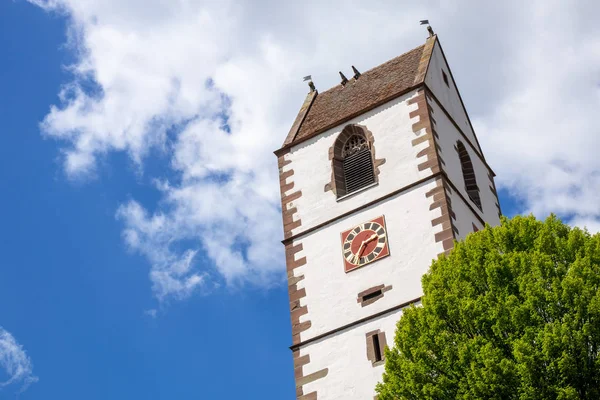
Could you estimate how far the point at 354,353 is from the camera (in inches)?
992

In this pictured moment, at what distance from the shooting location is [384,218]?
88.8 ft

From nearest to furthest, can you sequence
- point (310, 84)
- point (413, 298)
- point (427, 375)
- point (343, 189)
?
point (427, 375) < point (413, 298) < point (343, 189) < point (310, 84)

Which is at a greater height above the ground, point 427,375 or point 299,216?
point 299,216

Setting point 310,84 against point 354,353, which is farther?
point 310,84

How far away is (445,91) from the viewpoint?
3158 cm

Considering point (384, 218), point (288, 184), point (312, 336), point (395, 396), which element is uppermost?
point (288, 184)

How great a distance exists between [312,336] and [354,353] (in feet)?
4.49

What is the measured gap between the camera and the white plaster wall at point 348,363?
24609 mm

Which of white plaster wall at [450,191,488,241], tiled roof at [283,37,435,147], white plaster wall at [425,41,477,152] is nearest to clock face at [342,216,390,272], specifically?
white plaster wall at [450,191,488,241]

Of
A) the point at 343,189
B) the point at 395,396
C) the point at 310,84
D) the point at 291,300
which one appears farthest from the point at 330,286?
the point at 310,84

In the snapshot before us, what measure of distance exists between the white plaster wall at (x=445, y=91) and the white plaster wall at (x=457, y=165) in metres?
0.66

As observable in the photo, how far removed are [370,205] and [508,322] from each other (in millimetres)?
8729

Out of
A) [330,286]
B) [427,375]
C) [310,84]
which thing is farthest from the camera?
[310,84]

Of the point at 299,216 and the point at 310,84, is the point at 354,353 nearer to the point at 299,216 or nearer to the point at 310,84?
the point at 299,216
